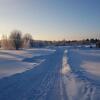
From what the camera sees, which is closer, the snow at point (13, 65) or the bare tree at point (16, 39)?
the snow at point (13, 65)

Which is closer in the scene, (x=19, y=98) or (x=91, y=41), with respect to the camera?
(x=19, y=98)

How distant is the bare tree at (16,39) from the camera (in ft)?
302

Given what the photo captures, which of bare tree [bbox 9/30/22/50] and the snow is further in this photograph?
bare tree [bbox 9/30/22/50]

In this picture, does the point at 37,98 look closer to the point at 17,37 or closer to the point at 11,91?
the point at 11,91

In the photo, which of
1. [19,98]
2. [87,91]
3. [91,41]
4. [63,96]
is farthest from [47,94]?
[91,41]

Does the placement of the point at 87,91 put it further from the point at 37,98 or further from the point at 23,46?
the point at 23,46

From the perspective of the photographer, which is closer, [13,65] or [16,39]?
[13,65]

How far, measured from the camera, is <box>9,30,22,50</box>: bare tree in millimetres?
92119

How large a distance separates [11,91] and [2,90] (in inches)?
15.5

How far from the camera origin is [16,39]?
94.3m

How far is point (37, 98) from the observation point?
7812 millimetres

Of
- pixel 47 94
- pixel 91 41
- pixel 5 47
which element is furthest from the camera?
pixel 91 41

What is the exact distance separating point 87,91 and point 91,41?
170 meters

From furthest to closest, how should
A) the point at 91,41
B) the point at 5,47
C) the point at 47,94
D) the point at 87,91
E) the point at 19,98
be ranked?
the point at 91,41
the point at 5,47
the point at 87,91
the point at 47,94
the point at 19,98
